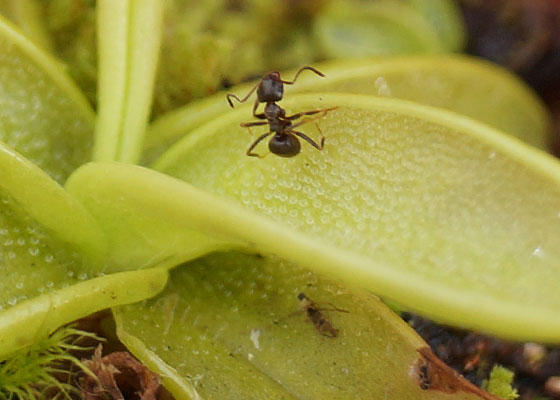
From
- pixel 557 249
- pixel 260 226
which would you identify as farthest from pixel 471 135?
pixel 260 226

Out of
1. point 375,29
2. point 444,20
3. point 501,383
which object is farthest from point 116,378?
point 444,20

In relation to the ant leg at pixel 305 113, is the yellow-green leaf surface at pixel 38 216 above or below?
below

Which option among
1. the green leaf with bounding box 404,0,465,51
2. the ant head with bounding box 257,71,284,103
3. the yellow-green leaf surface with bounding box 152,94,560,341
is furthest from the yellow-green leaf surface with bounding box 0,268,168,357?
the green leaf with bounding box 404,0,465,51

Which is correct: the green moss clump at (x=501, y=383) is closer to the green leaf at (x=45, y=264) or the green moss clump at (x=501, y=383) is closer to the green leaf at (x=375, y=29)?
the green leaf at (x=45, y=264)

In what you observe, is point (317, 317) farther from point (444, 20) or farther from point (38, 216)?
point (444, 20)

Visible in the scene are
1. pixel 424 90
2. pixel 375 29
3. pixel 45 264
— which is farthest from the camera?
pixel 375 29

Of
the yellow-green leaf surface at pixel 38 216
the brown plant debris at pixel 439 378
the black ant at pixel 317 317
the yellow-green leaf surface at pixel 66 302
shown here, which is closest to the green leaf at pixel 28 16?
the yellow-green leaf surface at pixel 38 216
